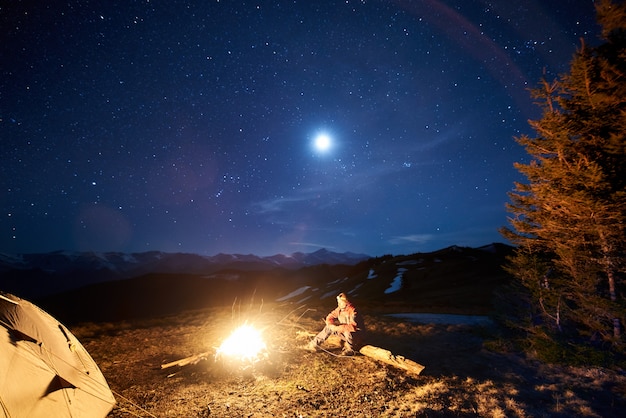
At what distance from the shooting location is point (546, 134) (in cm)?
1223

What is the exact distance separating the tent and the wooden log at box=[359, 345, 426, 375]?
287 inches

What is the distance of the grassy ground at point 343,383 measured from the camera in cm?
701

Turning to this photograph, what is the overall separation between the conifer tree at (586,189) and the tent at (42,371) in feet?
43.8

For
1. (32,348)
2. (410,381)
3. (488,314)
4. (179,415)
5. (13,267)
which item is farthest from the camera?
(13,267)

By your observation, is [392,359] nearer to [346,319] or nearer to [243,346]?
[346,319]

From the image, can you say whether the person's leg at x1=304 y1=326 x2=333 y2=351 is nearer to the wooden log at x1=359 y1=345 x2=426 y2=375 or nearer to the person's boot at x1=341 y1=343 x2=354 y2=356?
the person's boot at x1=341 y1=343 x2=354 y2=356

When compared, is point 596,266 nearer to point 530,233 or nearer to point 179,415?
point 530,233

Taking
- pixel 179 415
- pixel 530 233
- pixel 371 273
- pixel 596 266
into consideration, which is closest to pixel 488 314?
pixel 530 233

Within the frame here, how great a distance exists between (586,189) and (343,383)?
1010 centimetres

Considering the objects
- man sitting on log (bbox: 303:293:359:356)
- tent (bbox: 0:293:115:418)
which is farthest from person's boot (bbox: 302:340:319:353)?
tent (bbox: 0:293:115:418)

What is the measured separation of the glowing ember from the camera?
10.2 m

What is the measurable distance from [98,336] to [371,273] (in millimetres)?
47391

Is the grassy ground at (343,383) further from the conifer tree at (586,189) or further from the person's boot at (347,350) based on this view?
the conifer tree at (586,189)

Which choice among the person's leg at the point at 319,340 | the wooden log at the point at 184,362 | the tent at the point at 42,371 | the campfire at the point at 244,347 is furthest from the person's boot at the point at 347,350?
the tent at the point at 42,371
